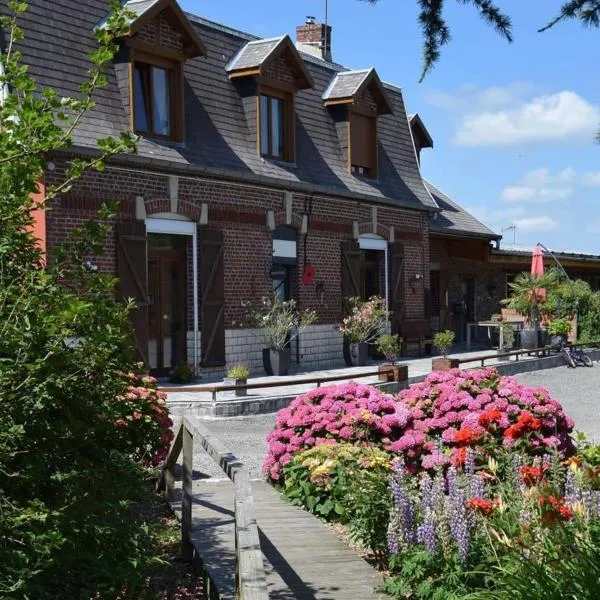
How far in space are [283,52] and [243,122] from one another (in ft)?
5.86

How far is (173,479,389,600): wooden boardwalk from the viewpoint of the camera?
4.77m

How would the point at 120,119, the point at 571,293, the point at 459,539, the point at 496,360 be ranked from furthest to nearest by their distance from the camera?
the point at 571,293 → the point at 496,360 → the point at 120,119 → the point at 459,539

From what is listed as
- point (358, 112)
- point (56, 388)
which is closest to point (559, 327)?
point (358, 112)

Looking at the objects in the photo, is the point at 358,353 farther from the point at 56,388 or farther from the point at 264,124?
the point at 56,388

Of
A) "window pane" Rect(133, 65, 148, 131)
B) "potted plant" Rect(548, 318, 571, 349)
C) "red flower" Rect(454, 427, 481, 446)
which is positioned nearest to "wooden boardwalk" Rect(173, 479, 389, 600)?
"red flower" Rect(454, 427, 481, 446)

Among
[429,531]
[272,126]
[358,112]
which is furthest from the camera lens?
[358,112]

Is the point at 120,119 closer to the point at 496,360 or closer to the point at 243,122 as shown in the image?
the point at 243,122

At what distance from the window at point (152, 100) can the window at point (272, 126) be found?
2501 mm

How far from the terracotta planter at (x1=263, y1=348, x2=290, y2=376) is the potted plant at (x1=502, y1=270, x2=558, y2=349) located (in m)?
8.03

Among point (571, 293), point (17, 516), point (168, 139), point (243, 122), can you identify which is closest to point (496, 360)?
point (571, 293)

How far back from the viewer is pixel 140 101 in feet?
52.0

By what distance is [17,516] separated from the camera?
295 centimetres

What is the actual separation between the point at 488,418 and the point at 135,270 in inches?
367

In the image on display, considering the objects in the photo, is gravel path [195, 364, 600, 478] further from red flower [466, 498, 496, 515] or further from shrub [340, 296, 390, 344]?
red flower [466, 498, 496, 515]
